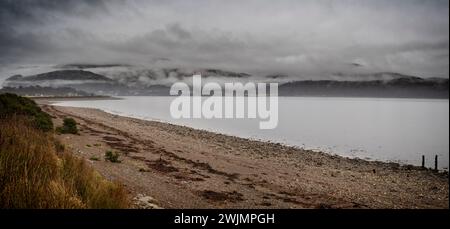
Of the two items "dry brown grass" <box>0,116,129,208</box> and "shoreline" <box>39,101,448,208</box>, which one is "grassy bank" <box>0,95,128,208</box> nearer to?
"dry brown grass" <box>0,116,129,208</box>

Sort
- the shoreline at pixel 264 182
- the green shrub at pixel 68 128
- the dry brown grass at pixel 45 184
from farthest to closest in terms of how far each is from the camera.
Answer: the green shrub at pixel 68 128 → the shoreline at pixel 264 182 → the dry brown grass at pixel 45 184

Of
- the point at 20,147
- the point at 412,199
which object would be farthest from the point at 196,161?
the point at 20,147

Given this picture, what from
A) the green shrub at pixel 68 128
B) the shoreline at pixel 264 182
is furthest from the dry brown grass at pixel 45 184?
the green shrub at pixel 68 128

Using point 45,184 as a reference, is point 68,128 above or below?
below

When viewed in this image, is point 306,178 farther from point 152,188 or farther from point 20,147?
point 20,147

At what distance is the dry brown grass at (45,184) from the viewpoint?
6113mm

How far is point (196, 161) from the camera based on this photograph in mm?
22938

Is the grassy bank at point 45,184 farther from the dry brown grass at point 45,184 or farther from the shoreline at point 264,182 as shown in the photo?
the shoreline at point 264,182

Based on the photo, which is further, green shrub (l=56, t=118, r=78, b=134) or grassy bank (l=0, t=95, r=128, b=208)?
green shrub (l=56, t=118, r=78, b=134)

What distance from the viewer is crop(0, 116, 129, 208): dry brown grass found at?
6.11 m

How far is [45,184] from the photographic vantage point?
6723 mm

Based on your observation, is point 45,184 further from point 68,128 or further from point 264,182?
point 68,128

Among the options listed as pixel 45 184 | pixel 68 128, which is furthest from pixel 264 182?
pixel 68 128

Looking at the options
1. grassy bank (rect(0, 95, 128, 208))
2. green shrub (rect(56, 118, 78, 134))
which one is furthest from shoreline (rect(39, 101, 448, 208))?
green shrub (rect(56, 118, 78, 134))
